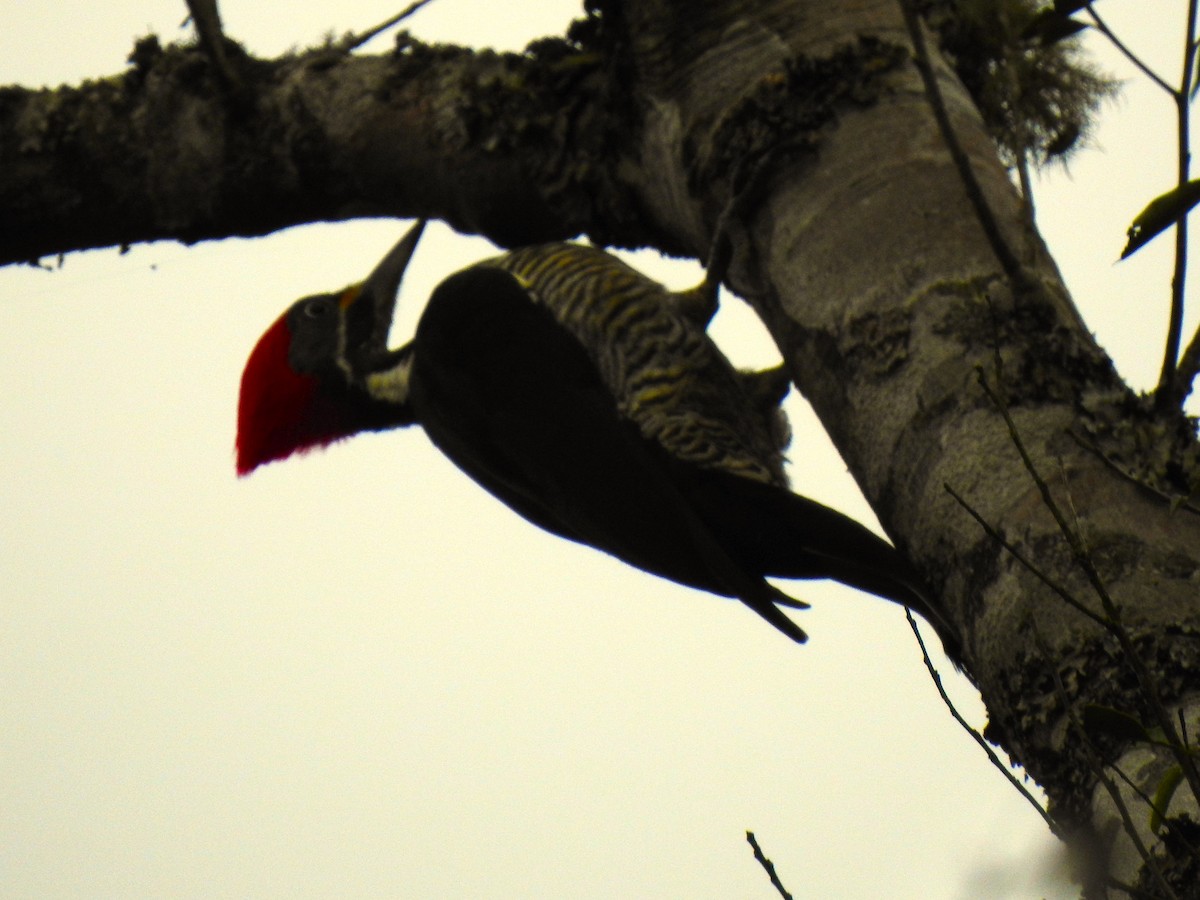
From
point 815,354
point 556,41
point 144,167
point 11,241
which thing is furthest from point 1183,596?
point 11,241

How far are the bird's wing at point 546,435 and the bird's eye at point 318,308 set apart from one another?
0.70 metres

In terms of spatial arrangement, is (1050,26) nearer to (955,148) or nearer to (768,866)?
(955,148)

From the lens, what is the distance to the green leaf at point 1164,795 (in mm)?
1083

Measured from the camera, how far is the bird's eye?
4.42 m

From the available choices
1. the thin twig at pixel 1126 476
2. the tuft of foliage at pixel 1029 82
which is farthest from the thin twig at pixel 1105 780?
the tuft of foliage at pixel 1029 82

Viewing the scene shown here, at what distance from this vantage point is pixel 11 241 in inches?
126

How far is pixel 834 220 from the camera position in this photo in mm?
2006

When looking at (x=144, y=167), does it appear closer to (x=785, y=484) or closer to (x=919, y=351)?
(x=785, y=484)

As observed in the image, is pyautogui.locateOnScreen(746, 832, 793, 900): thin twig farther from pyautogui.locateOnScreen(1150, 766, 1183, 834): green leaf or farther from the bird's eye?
the bird's eye

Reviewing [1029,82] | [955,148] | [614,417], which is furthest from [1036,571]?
[1029,82]

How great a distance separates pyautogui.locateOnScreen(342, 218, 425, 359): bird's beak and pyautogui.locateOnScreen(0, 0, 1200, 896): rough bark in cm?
104

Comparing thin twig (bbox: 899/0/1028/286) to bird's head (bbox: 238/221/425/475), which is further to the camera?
bird's head (bbox: 238/221/425/475)

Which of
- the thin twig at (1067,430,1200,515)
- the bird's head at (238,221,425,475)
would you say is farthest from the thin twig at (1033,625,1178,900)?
the bird's head at (238,221,425,475)

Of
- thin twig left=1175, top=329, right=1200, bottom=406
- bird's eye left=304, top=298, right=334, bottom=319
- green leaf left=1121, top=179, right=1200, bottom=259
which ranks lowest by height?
thin twig left=1175, top=329, right=1200, bottom=406
